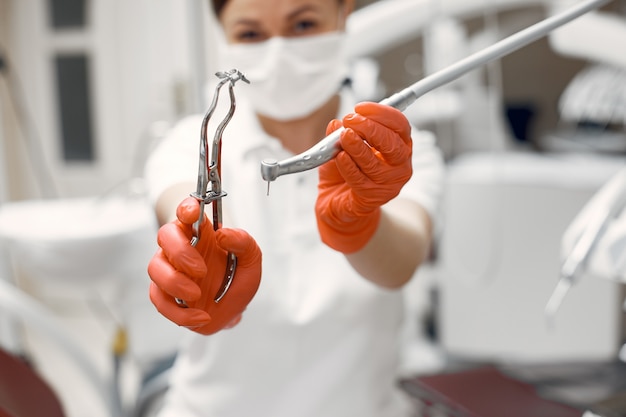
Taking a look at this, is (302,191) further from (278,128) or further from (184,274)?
(184,274)

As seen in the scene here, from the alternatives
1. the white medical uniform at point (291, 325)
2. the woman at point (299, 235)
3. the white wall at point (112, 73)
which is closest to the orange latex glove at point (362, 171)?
the woman at point (299, 235)

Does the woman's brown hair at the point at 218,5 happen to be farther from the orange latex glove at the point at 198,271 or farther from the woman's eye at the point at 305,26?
the orange latex glove at the point at 198,271

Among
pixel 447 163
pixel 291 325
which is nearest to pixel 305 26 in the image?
pixel 291 325

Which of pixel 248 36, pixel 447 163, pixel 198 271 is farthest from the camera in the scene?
pixel 447 163

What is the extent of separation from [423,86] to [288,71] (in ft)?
0.74

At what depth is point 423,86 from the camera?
476 millimetres

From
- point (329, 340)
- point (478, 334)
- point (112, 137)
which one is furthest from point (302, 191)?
point (112, 137)

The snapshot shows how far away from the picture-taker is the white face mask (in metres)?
0.66

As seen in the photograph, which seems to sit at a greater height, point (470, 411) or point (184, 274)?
point (184, 274)

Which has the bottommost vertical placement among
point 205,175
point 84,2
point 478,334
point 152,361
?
point 478,334

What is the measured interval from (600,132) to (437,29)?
24.1 inches

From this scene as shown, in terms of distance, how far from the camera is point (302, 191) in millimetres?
701

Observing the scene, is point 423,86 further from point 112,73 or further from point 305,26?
point 112,73

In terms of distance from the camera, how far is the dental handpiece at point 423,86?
0.42m
